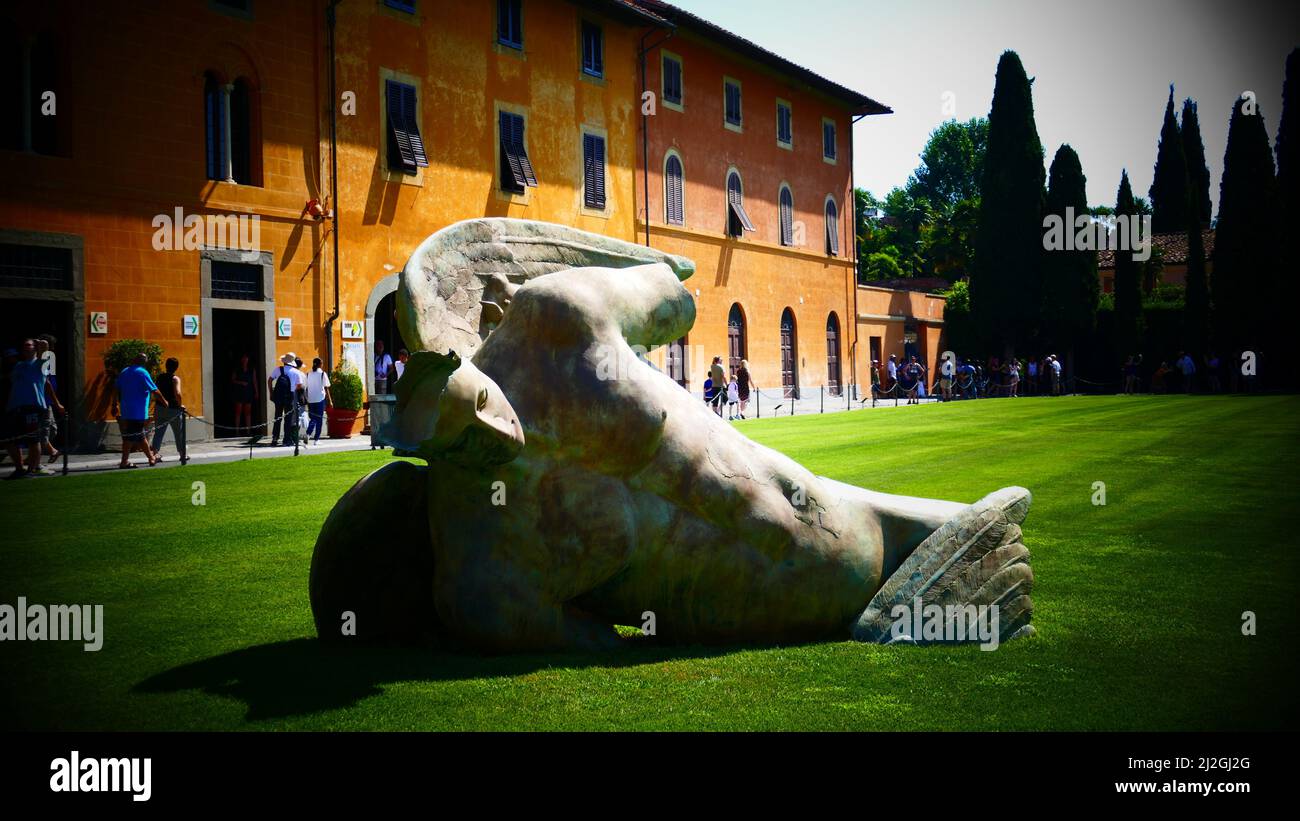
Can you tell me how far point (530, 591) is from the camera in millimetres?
4398

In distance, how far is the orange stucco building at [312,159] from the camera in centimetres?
1881

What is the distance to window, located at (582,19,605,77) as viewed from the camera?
29641 mm

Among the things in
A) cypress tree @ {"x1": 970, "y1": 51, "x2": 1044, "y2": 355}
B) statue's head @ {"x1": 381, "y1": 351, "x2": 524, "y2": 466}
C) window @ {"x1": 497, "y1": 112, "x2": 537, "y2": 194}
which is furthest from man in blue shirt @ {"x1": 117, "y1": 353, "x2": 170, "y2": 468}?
cypress tree @ {"x1": 970, "y1": 51, "x2": 1044, "y2": 355}

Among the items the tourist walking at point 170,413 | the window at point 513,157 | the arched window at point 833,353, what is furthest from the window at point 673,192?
the tourist walking at point 170,413

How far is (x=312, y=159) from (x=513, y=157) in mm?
5872

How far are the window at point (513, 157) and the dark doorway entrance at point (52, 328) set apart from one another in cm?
1150

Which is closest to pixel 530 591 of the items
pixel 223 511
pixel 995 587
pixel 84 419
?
pixel 995 587

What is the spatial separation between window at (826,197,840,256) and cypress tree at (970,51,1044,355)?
7752 millimetres

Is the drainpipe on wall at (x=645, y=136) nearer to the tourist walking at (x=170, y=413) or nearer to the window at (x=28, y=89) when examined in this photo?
the tourist walking at (x=170, y=413)

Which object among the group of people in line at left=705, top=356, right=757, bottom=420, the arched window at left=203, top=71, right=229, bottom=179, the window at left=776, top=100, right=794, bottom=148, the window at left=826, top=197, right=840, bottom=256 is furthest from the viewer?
the window at left=826, top=197, right=840, bottom=256

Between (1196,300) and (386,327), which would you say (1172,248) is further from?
(386,327)

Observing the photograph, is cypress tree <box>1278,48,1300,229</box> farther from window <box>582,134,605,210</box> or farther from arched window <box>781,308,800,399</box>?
window <box>582,134,605,210</box>

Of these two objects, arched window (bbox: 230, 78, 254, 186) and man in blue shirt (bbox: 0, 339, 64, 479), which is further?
arched window (bbox: 230, 78, 254, 186)

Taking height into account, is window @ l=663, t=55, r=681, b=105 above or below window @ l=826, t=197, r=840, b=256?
above
